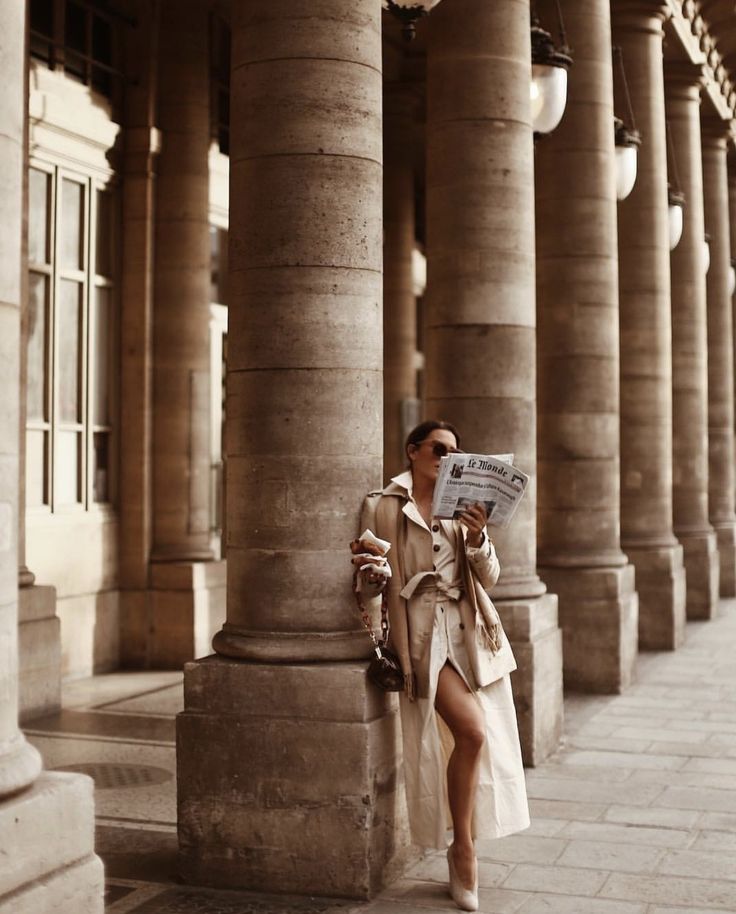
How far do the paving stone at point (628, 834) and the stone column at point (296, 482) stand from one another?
146 centimetres

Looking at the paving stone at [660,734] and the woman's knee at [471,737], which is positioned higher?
the woman's knee at [471,737]

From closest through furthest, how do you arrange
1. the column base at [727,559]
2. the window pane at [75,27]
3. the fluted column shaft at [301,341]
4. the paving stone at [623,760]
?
the fluted column shaft at [301,341] → the paving stone at [623,760] → the window pane at [75,27] → the column base at [727,559]

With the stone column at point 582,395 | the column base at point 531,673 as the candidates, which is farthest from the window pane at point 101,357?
the column base at point 531,673

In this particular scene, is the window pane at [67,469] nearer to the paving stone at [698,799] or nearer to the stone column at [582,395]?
the stone column at [582,395]

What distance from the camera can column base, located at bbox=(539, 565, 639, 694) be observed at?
41.2 ft

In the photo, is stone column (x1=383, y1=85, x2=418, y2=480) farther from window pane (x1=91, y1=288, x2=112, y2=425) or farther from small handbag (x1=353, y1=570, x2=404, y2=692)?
small handbag (x1=353, y1=570, x2=404, y2=692)

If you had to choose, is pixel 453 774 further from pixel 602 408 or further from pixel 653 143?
pixel 653 143

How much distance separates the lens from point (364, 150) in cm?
686

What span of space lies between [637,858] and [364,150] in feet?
13.2

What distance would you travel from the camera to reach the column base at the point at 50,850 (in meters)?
4.23

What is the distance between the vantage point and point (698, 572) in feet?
61.4

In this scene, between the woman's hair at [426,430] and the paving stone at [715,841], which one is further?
the paving stone at [715,841]

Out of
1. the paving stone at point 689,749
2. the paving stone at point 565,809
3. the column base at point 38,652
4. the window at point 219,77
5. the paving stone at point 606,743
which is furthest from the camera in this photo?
the window at point 219,77

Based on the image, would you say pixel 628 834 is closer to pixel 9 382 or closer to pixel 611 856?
pixel 611 856
